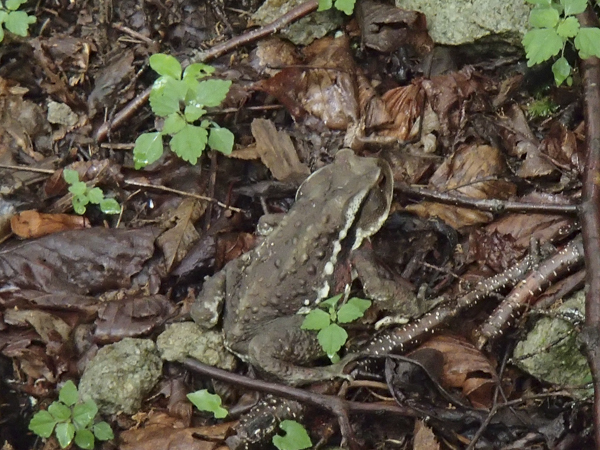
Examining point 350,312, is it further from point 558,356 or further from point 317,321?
point 558,356

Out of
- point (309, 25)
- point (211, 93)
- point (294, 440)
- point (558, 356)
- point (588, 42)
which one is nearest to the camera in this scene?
point (294, 440)

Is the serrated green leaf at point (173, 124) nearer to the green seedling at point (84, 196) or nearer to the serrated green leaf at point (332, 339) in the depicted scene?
the green seedling at point (84, 196)

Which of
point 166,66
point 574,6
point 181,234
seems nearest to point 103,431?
point 181,234

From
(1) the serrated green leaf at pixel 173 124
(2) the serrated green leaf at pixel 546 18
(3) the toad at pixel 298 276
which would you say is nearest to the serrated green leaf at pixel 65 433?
(3) the toad at pixel 298 276

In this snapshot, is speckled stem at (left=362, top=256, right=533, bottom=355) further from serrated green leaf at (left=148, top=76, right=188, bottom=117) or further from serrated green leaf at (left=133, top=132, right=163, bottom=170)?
serrated green leaf at (left=148, top=76, right=188, bottom=117)

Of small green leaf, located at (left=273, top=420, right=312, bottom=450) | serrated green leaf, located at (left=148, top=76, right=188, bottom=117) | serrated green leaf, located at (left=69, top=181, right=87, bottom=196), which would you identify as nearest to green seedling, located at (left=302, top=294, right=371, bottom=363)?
small green leaf, located at (left=273, top=420, right=312, bottom=450)

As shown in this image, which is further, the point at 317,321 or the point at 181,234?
the point at 181,234
